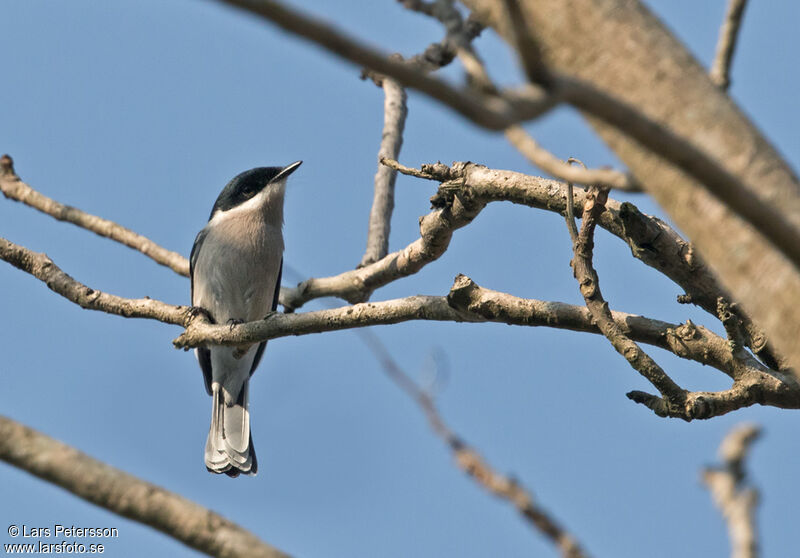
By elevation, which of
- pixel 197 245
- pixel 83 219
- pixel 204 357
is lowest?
pixel 83 219

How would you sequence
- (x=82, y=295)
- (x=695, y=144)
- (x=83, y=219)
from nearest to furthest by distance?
(x=695, y=144) → (x=82, y=295) → (x=83, y=219)

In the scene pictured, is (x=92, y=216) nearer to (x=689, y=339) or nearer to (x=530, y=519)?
(x=689, y=339)

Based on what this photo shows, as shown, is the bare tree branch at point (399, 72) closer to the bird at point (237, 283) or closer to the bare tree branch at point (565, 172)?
the bare tree branch at point (565, 172)

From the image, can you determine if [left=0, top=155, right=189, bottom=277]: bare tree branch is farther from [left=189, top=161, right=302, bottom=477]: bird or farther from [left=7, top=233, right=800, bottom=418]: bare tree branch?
[left=189, top=161, right=302, bottom=477]: bird

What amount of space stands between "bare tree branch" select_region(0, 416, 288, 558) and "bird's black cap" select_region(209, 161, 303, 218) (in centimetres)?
798

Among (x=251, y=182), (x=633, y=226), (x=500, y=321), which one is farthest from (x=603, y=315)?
(x=251, y=182)

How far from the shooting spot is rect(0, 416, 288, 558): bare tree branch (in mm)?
2098

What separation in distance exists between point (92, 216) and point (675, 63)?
5.58m

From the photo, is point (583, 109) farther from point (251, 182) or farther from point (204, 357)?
point (251, 182)

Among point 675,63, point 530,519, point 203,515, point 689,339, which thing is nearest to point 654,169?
point 675,63

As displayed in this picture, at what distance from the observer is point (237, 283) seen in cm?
905

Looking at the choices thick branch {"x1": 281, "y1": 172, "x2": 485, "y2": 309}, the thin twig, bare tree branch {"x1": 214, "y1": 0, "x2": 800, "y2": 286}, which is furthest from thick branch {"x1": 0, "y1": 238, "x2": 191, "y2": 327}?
bare tree branch {"x1": 214, "y1": 0, "x2": 800, "y2": 286}

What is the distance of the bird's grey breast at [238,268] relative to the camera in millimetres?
8969

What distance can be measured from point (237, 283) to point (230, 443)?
1.58 m
